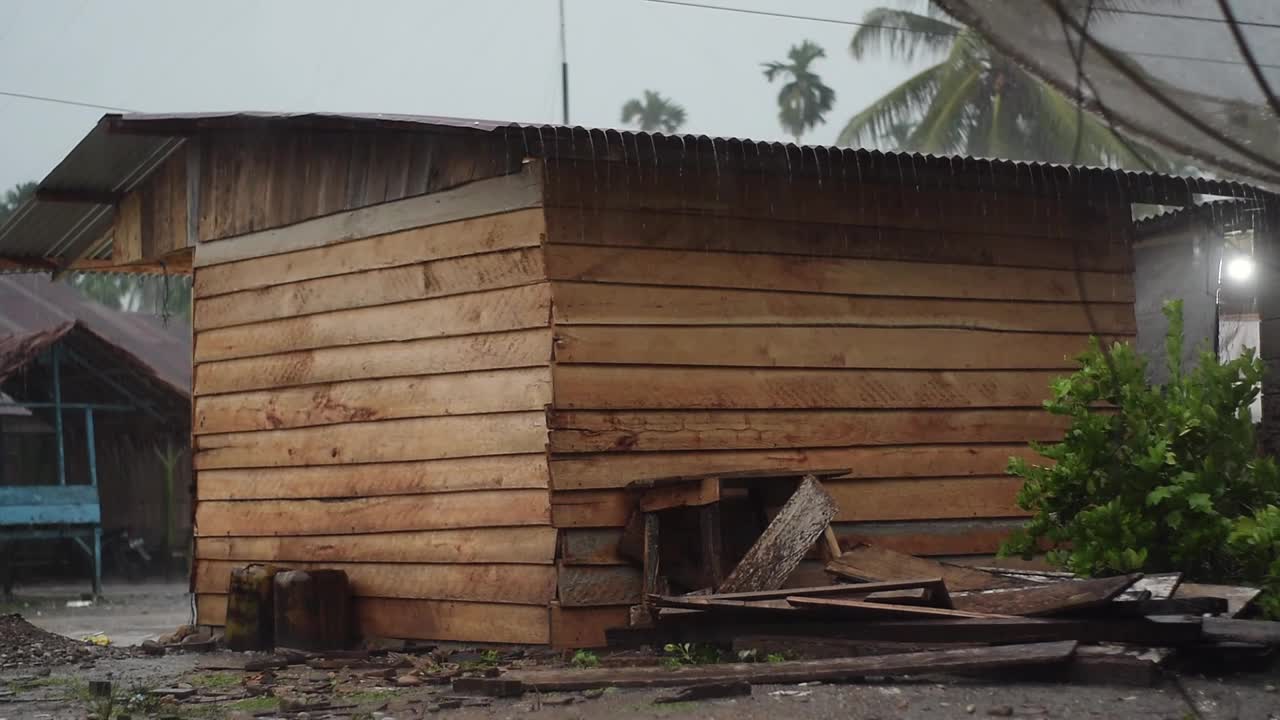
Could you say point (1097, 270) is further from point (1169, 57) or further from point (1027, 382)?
point (1169, 57)

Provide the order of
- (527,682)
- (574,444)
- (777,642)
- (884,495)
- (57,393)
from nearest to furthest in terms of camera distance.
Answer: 1. (527,682)
2. (777,642)
3. (574,444)
4. (884,495)
5. (57,393)

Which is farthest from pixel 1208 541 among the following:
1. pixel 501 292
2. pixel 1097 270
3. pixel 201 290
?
pixel 201 290

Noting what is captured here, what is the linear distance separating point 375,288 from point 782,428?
3011 millimetres

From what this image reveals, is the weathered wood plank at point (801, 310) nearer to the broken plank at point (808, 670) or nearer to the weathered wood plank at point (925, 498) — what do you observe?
the weathered wood plank at point (925, 498)

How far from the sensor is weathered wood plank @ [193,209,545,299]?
8.82m

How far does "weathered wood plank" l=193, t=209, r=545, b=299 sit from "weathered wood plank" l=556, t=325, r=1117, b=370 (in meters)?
0.77

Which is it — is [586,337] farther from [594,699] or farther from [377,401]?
[594,699]

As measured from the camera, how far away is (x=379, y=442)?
9.65 m

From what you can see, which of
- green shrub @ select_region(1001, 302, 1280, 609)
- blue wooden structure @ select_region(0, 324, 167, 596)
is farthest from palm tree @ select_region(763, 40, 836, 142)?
green shrub @ select_region(1001, 302, 1280, 609)

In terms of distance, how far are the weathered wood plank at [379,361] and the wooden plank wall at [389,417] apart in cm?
1

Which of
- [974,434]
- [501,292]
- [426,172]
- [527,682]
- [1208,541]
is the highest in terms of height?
[426,172]

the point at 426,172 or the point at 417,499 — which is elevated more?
the point at 426,172

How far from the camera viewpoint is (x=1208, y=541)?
7.77 meters

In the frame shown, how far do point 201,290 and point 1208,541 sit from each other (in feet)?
25.1
